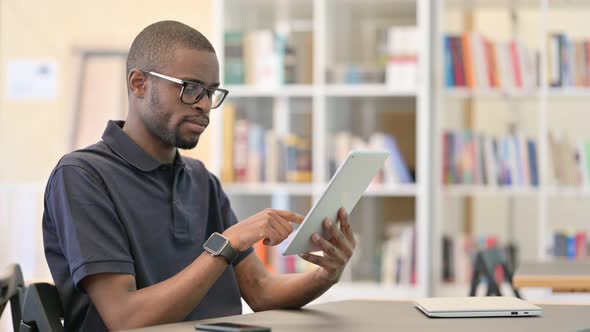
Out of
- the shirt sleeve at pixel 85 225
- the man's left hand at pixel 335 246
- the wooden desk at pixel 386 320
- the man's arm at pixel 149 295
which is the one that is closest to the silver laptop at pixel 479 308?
the wooden desk at pixel 386 320

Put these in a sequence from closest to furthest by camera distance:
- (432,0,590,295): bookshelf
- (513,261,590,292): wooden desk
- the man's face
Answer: the man's face < (513,261,590,292): wooden desk < (432,0,590,295): bookshelf

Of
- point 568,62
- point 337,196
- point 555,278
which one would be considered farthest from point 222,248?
point 568,62

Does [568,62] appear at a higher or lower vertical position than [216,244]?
higher

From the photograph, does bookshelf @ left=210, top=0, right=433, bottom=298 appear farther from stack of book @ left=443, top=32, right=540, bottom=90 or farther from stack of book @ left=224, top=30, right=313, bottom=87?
stack of book @ left=443, top=32, right=540, bottom=90

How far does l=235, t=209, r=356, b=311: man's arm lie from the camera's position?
78.9 inches

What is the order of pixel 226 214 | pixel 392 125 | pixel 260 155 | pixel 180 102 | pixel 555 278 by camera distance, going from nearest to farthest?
pixel 180 102, pixel 226 214, pixel 555 278, pixel 260 155, pixel 392 125

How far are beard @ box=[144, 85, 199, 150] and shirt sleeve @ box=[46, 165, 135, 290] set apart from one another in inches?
7.9

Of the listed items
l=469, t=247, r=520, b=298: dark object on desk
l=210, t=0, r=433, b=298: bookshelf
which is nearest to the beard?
l=469, t=247, r=520, b=298: dark object on desk

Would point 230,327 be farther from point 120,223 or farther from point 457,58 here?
point 457,58

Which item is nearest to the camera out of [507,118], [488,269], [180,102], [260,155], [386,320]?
[386,320]

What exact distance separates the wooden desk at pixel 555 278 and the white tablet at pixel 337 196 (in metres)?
1.16

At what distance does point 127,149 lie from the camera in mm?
2088

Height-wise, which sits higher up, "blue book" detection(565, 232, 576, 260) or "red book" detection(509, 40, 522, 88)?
"red book" detection(509, 40, 522, 88)

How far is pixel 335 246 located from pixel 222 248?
0.26 metres
